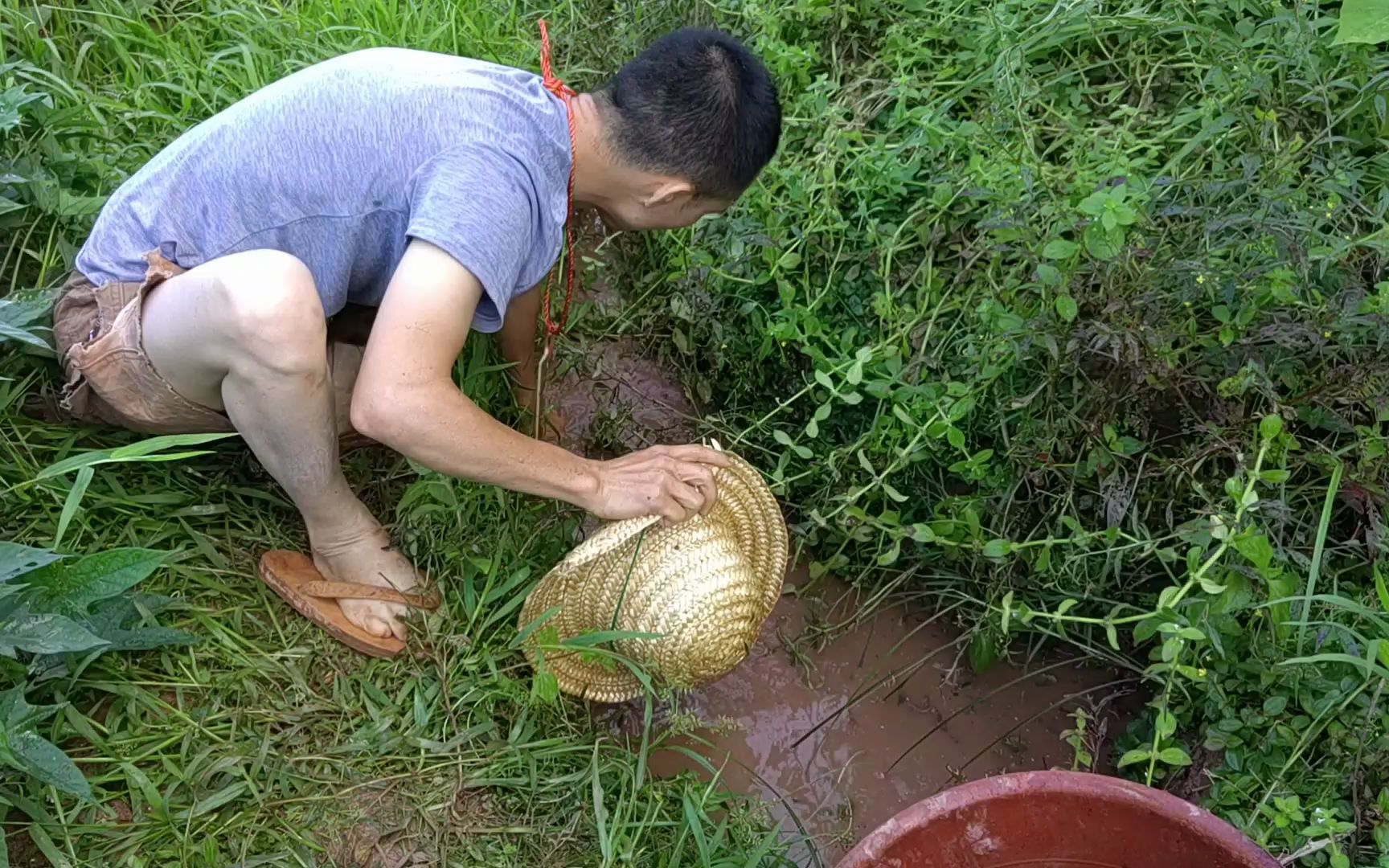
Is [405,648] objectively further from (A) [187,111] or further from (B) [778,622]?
(A) [187,111]

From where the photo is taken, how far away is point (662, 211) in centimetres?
207

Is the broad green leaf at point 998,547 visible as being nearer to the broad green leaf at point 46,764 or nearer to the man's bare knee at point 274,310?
the man's bare knee at point 274,310

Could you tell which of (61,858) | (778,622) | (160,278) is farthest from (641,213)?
(61,858)

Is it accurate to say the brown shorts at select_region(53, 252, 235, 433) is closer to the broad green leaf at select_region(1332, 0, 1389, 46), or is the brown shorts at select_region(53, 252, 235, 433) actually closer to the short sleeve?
the short sleeve

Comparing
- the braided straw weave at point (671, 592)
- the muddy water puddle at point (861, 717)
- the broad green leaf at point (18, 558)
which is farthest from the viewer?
the muddy water puddle at point (861, 717)

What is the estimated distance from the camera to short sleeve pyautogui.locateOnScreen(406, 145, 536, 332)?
1750 mm

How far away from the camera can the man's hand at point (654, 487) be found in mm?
2023

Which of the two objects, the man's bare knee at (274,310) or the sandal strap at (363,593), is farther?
the sandal strap at (363,593)

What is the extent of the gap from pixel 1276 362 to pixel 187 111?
→ 2.68 m

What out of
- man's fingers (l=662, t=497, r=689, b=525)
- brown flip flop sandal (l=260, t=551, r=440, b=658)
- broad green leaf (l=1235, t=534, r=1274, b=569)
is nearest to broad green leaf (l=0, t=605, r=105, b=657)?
brown flip flop sandal (l=260, t=551, r=440, b=658)

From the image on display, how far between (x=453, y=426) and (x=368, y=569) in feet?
2.03

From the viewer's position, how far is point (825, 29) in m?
3.07

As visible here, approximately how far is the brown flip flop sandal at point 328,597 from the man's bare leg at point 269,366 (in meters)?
0.02

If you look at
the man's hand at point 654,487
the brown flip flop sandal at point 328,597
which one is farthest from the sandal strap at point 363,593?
the man's hand at point 654,487
